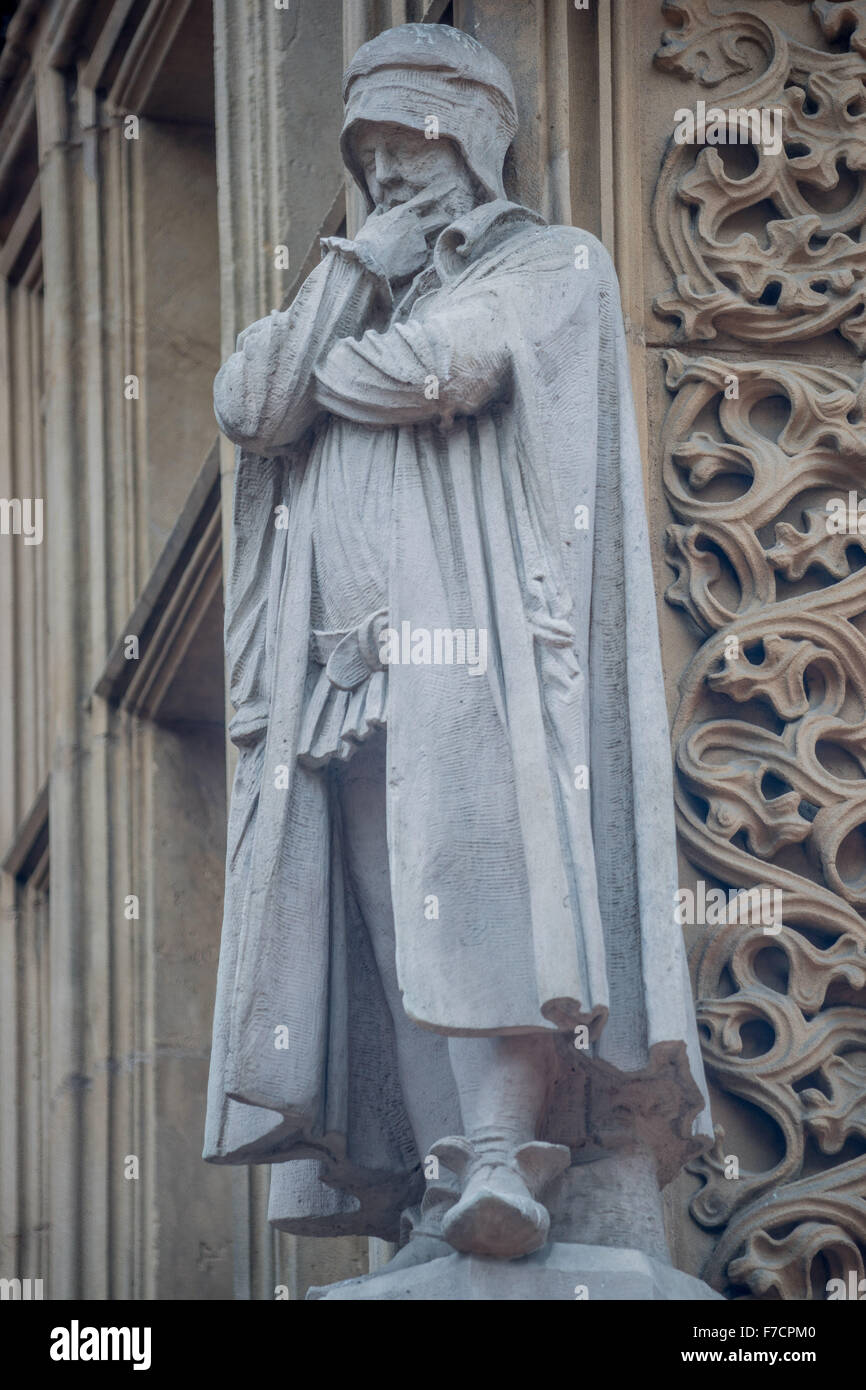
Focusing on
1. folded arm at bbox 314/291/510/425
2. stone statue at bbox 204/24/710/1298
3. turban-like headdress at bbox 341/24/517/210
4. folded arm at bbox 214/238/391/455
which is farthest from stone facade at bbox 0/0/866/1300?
folded arm at bbox 314/291/510/425

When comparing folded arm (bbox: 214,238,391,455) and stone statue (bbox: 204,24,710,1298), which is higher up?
folded arm (bbox: 214,238,391,455)

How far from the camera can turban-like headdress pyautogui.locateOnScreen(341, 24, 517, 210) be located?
707 cm

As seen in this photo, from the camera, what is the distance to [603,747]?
6.61 metres

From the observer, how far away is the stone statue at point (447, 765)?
20.8 feet

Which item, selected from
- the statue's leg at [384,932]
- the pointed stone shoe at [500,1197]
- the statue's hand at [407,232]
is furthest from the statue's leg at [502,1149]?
the statue's hand at [407,232]

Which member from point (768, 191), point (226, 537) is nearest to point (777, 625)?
point (768, 191)

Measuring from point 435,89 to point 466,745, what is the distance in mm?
1325

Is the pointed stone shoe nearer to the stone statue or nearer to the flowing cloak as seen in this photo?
the stone statue

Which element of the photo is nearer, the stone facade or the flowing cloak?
the flowing cloak

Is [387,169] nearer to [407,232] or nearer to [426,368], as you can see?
[407,232]

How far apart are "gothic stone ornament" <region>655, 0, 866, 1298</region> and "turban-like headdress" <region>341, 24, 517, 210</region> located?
0.68 meters

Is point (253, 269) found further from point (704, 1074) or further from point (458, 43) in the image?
point (704, 1074)

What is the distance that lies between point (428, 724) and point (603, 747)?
0.32 meters

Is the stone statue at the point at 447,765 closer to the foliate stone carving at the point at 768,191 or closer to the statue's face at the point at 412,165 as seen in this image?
the statue's face at the point at 412,165
